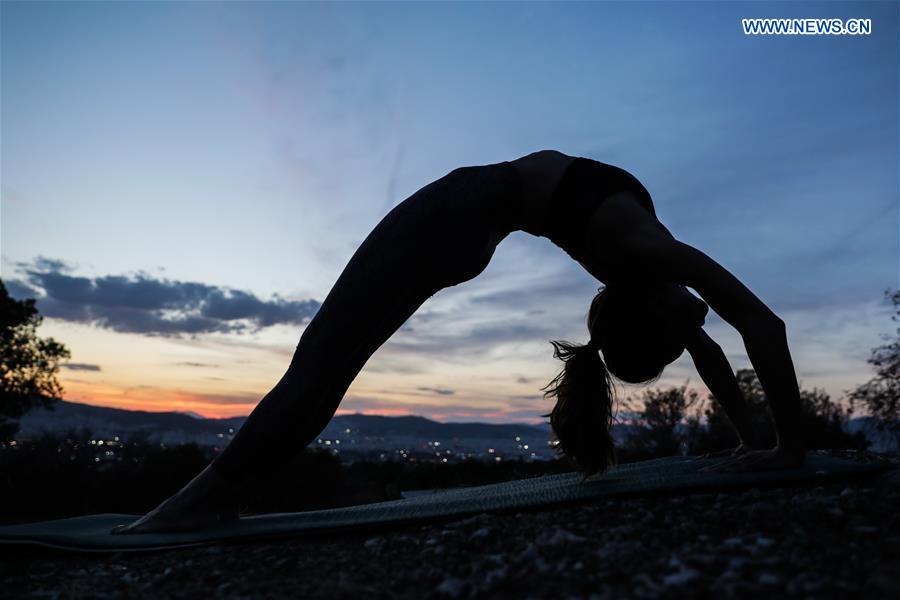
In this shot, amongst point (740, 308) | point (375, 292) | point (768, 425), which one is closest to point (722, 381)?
point (740, 308)

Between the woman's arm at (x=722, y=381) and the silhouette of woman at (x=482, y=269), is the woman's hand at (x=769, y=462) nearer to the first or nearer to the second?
the silhouette of woman at (x=482, y=269)

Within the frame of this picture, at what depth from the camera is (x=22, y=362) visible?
21453 mm

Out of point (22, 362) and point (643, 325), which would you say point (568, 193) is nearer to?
point (643, 325)

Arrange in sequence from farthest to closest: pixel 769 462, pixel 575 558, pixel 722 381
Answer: pixel 722 381 < pixel 769 462 < pixel 575 558

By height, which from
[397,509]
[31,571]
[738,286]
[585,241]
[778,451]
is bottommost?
[31,571]

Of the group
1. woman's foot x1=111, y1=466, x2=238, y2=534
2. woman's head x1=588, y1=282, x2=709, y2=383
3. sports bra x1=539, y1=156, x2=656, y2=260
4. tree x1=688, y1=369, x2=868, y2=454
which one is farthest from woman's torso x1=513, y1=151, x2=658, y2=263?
tree x1=688, y1=369, x2=868, y2=454

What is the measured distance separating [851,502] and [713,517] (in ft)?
1.96

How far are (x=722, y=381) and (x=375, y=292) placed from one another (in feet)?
6.87

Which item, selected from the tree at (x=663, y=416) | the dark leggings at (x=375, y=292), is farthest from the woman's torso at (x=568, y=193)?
the tree at (x=663, y=416)

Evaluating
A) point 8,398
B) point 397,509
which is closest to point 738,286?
point 397,509

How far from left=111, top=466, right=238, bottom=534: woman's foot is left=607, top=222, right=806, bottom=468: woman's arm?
2.42 meters

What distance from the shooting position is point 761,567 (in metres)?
1.64

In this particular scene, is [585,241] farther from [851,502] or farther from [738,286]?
[851,502]

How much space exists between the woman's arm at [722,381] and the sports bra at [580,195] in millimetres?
957
